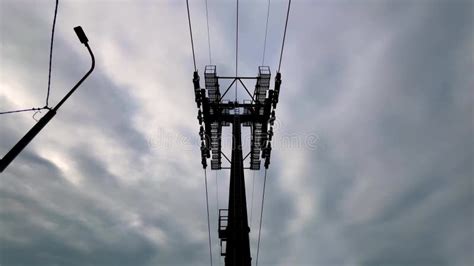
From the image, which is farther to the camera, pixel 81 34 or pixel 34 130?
pixel 81 34

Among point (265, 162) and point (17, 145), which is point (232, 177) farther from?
point (17, 145)

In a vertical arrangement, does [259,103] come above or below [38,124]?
above

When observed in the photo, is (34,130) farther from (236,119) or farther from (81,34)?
(236,119)

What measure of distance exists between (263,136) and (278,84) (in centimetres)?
454

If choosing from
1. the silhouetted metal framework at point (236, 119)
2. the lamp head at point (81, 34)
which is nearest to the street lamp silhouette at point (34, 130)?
the lamp head at point (81, 34)

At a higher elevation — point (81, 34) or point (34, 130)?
point (81, 34)

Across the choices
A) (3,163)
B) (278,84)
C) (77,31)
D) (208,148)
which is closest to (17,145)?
(3,163)

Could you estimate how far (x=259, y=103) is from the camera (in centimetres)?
2027

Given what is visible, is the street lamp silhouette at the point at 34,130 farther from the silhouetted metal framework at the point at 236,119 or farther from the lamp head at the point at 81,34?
the silhouetted metal framework at the point at 236,119

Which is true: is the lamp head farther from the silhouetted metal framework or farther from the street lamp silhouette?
the silhouetted metal framework

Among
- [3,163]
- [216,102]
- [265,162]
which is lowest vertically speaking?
[3,163]

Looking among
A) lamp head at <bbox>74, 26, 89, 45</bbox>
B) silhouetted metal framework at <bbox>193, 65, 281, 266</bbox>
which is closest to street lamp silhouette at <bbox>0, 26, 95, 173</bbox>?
lamp head at <bbox>74, 26, 89, 45</bbox>

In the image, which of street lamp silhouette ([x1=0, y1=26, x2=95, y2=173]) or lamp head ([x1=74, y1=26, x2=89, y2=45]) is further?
lamp head ([x1=74, y1=26, x2=89, y2=45])

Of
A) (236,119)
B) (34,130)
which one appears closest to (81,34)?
(34,130)
